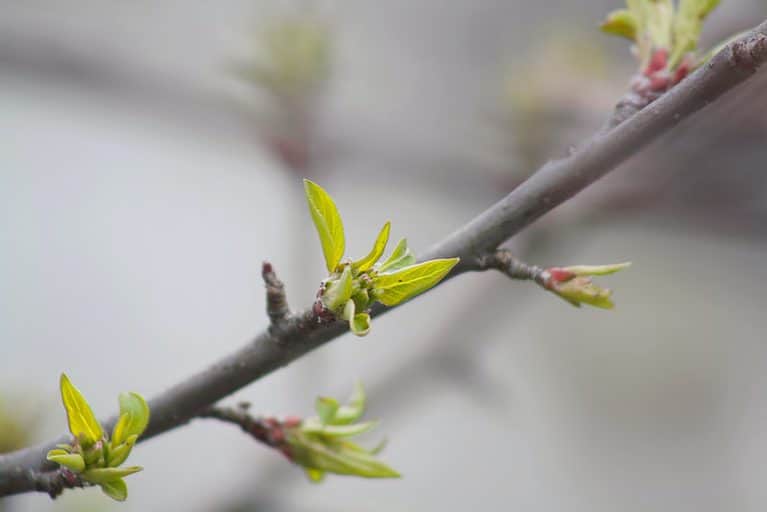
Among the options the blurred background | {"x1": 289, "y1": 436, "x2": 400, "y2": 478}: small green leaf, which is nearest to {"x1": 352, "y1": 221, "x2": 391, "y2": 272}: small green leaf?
{"x1": 289, "y1": 436, "x2": 400, "y2": 478}: small green leaf

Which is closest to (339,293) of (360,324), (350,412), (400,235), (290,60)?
(360,324)

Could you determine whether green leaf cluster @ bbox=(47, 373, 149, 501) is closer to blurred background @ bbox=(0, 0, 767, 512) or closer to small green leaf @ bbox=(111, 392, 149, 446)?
small green leaf @ bbox=(111, 392, 149, 446)

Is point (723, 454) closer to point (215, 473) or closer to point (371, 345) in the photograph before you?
point (371, 345)

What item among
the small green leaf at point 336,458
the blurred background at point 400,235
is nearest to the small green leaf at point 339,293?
the small green leaf at point 336,458

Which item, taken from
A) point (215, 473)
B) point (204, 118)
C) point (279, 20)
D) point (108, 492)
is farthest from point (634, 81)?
point (215, 473)

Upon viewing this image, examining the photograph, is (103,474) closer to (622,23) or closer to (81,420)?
(81,420)

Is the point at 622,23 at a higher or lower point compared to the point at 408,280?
higher
